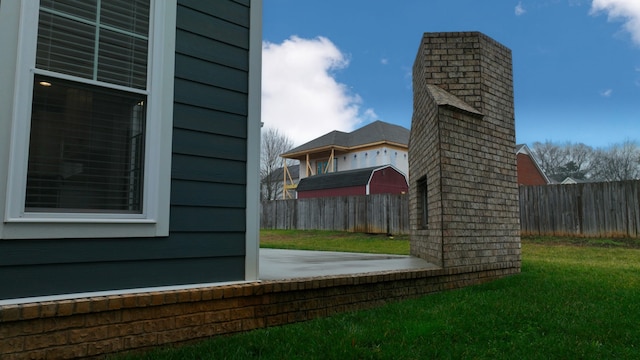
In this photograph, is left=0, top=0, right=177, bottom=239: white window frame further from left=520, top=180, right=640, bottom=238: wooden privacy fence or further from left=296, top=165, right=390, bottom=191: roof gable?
left=296, top=165, right=390, bottom=191: roof gable

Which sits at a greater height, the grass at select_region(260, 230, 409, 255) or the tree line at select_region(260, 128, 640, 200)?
the tree line at select_region(260, 128, 640, 200)

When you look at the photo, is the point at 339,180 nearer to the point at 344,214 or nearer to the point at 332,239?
the point at 344,214

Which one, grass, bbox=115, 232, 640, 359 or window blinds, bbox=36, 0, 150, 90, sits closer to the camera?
window blinds, bbox=36, 0, 150, 90

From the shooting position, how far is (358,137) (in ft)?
89.6

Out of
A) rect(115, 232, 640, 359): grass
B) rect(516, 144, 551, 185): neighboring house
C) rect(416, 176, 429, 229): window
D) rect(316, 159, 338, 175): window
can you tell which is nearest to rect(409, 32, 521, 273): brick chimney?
rect(416, 176, 429, 229): window

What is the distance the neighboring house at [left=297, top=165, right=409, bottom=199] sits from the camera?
2197cm

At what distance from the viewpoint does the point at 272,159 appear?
3272 centimetres

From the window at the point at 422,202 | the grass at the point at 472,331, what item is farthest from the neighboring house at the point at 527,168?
the grass at the point at 472,331

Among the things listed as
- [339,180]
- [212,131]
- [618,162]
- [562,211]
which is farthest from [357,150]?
[212,131]

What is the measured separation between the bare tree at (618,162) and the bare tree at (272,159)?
23.9 m

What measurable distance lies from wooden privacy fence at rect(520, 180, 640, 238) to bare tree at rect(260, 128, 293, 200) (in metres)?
22.3

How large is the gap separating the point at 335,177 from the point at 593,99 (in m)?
15.2

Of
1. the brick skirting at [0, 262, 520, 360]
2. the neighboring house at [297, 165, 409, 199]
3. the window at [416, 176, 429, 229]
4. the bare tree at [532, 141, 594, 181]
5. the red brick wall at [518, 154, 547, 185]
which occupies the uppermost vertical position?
the bare tree at [532, 141, 594, 181]

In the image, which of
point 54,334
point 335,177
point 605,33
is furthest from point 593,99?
point 54,334
